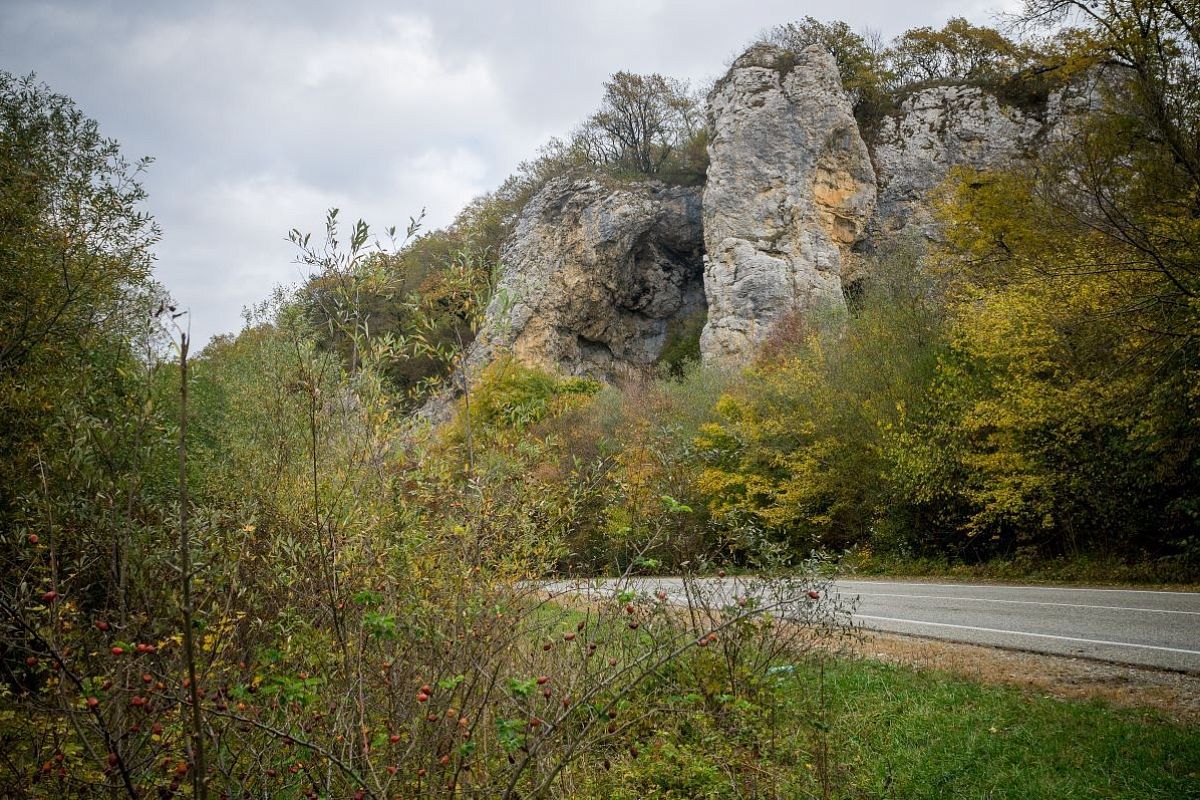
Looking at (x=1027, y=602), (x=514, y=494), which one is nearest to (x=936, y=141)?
(x=1027, y=602)

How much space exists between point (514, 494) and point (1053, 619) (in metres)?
8.63

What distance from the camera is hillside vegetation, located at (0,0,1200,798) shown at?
355cm

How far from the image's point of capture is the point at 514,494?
445 centimetres

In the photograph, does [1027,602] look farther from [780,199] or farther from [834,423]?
[780,199]

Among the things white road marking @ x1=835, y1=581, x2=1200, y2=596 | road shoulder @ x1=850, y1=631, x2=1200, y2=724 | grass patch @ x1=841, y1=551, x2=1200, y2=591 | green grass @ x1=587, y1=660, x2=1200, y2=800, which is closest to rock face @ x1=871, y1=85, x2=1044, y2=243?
grass patch @ x1=841, y1=551, x2=1200, y2=591

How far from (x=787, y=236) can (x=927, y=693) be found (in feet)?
105

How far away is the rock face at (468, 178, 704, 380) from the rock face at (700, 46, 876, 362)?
549 centimetres

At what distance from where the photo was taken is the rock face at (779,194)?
35344mm

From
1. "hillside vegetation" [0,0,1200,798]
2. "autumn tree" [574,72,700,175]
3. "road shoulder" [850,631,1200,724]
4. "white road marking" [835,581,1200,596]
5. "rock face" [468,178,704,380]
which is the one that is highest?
"autumn tree" [574,72,700,175]

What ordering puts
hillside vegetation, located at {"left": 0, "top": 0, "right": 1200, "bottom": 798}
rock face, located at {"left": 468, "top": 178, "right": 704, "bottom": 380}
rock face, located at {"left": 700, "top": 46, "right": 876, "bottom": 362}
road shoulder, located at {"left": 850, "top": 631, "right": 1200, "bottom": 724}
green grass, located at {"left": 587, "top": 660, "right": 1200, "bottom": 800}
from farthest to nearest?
1. rock face, located at {"left": 468, "top": 178, "right": 704, "bottom": 380}
2. rock face, located at {"left": 700, "top": 46, "right": 876, "bottom": 362}
3. road shoulder, located at {"left": 850, "top": 631, "right": 1200, "bottom": 724}
4. green grass, located at {"left": 587, "top": 660, "right": 1200, "bottom": 800}
5. hillside vegetation, located at {"left": 0, "top": 0, "right": 1200, "bottom": 798}

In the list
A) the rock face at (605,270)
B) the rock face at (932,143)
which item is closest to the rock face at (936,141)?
the rock face at (932,143)

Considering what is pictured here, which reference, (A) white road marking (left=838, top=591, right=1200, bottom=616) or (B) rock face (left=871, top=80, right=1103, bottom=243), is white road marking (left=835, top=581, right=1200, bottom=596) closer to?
(A) white road marking (left=838, top=591, right=1200, bottom=616)

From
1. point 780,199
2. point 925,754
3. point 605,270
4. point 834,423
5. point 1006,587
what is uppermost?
point 780,199

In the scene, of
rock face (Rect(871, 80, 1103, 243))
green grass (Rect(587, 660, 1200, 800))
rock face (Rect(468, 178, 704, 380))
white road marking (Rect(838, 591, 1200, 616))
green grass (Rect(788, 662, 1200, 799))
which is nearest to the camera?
green grass (Rect(587, 660, 1200, 800))
